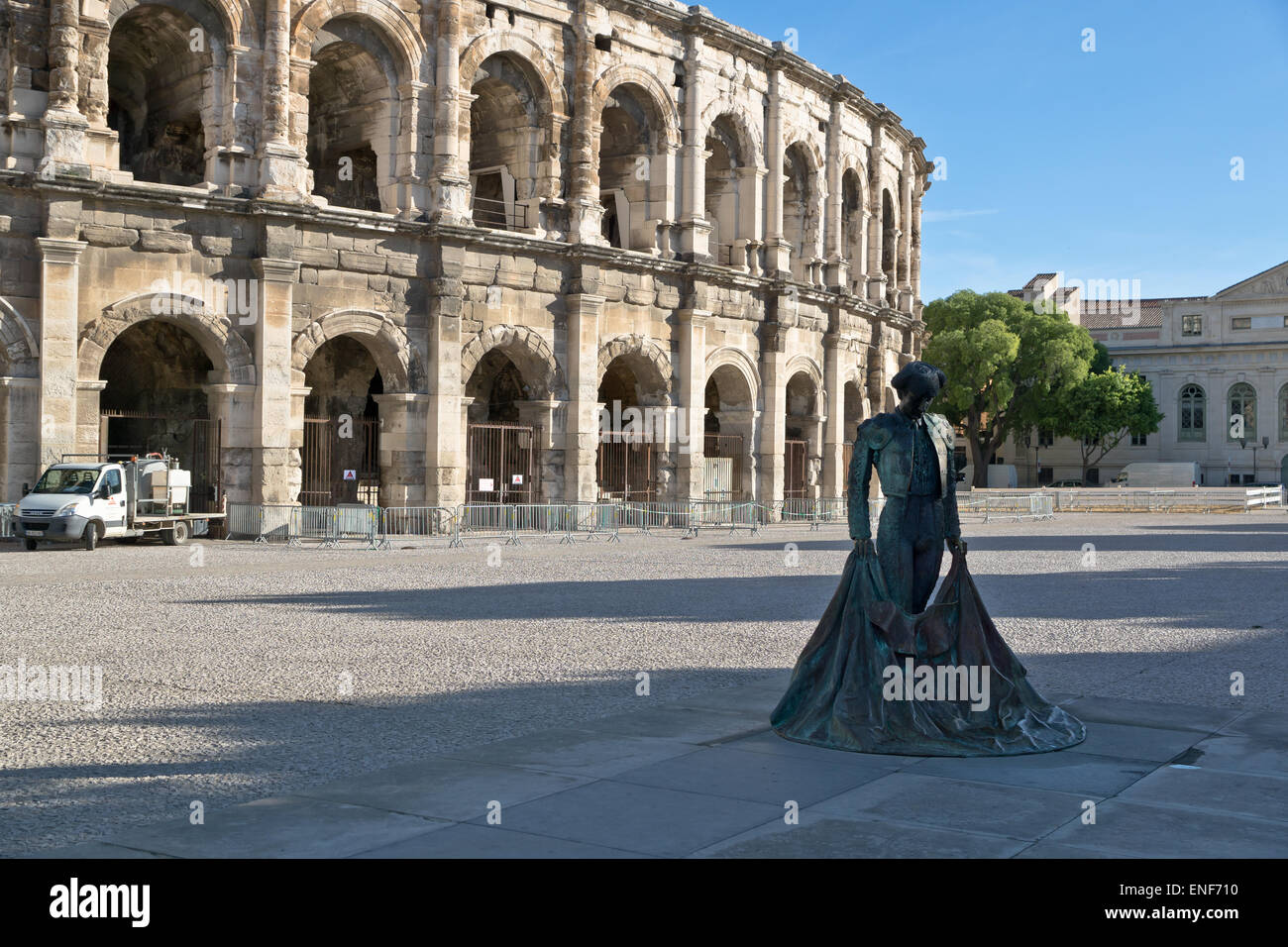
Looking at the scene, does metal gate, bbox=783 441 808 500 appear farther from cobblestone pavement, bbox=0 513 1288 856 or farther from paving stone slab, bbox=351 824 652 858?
paving stone slab, bbox=351 824 652 858

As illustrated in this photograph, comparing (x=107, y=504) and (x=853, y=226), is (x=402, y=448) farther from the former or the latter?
(x=853, y=226)

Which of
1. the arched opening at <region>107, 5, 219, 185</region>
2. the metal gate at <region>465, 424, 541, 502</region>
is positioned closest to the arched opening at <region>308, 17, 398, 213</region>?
the arched opening at <region>107, 5, 219, 185</region>

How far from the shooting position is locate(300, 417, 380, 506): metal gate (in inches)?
1100

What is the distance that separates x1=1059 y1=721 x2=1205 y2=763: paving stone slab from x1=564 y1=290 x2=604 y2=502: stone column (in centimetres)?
2117

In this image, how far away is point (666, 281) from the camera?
101 feet

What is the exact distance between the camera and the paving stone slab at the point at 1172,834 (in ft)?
16.2

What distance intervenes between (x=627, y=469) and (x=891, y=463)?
2450cm

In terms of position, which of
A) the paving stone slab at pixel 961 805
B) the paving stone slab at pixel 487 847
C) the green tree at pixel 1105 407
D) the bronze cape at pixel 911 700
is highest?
the green tree at pixel 1105 407

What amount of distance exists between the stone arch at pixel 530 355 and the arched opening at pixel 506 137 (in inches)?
97.6

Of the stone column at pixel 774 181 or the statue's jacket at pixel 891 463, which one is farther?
the stone column at pixel 774 181

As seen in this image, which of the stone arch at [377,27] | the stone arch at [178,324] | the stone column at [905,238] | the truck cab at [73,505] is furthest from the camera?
the stone column at [905,238]

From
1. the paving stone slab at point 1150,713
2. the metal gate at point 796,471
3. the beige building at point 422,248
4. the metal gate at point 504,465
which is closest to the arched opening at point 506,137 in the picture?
the beige building at point 422,248

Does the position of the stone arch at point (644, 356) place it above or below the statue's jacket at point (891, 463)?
above

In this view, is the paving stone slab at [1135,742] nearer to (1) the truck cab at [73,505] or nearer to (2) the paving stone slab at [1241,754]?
(2) the paving stone slab at [1241,754]
